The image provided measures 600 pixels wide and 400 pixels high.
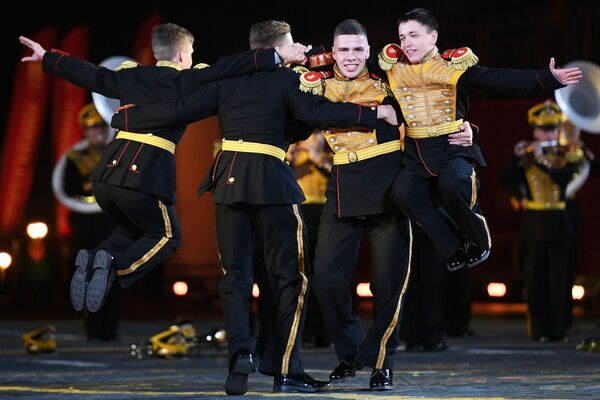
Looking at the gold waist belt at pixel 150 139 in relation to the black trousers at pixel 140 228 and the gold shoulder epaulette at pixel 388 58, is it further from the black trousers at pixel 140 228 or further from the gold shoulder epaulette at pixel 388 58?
the gold shoulder epaulette at pixel 388 58

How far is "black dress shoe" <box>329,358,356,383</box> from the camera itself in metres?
8.37

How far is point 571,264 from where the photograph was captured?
13.7 m

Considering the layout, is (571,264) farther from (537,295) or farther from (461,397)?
(461,397)

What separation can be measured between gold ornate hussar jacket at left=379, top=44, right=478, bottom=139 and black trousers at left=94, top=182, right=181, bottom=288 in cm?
149

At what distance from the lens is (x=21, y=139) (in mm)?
25734

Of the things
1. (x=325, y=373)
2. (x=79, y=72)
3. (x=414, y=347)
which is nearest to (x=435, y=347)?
(x=414, y=347)

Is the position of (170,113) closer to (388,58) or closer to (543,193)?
(388,58)

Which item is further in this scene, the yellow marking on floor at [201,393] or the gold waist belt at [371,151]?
the gold waist belt at [371,151]

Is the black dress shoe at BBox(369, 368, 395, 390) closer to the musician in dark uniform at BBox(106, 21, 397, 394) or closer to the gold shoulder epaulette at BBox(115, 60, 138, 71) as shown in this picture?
the musician in dark uniform at BBox(106, 21, 397, 394)

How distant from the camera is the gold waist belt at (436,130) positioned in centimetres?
838

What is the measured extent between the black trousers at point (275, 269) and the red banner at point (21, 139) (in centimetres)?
1687

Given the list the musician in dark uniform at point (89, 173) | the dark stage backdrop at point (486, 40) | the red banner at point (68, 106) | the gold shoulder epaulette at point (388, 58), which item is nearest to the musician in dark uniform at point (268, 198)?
the gold shoulder epaulette at point (388, 58)

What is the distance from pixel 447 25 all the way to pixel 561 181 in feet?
19.7

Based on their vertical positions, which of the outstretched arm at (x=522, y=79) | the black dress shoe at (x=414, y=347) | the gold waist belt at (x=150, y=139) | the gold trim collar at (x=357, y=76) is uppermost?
the gold trim collar at (x=357, y=76)
